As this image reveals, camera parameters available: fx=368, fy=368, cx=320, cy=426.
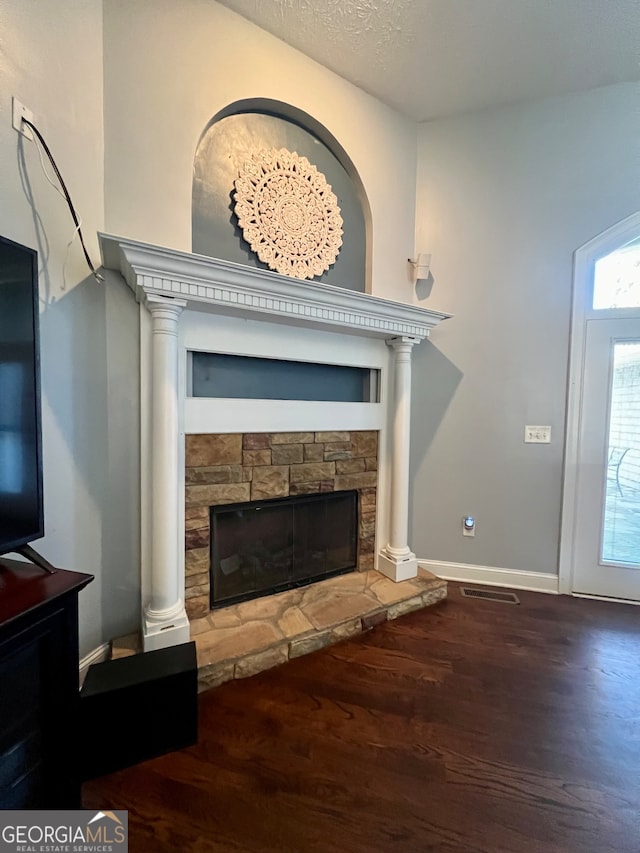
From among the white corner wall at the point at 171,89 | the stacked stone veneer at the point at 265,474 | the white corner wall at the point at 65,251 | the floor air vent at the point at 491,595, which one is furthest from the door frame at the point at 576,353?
the white corner wall at the point at 65,251

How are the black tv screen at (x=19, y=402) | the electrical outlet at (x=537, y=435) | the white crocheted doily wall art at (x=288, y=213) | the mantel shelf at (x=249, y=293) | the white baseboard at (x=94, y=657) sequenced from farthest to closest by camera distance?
the electrical outlet at (x=537, y=435) → the white crocheted doily wall art at (x=288, y=213) → the white baseboard at (x=94, y=657) → the mantel shelf at (x=249, y=293) → the black tv screen at (x=19, y=402)

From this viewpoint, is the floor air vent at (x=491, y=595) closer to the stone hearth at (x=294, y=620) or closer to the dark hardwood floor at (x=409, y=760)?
the stone hearth at (x=294, y=620)

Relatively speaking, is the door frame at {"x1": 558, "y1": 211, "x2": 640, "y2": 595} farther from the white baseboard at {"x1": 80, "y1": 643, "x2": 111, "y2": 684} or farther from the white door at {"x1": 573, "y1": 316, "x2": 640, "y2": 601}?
the white baseboard at {"x1": 80, "y1": 643, "x2": 111, "y2": 684}

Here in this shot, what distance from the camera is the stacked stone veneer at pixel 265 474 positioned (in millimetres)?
1912

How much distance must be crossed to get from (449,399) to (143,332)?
2.04 meters

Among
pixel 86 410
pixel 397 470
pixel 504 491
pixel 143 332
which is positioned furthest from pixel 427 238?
pixel 86 410

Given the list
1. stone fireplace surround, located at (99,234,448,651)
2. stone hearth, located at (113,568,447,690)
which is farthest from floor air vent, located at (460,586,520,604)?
stone fireplace surround, located at (99,234,448,651)

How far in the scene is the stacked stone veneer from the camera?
191 cm

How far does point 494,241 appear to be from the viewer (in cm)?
256

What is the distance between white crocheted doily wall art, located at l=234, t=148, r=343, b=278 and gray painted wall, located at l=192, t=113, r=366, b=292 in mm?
51

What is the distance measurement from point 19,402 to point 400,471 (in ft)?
6.71

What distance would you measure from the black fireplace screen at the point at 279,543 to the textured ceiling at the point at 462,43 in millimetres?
2581

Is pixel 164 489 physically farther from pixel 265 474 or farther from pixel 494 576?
pixel 494 576

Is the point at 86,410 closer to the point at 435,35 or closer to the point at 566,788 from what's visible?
the point at 566,788
